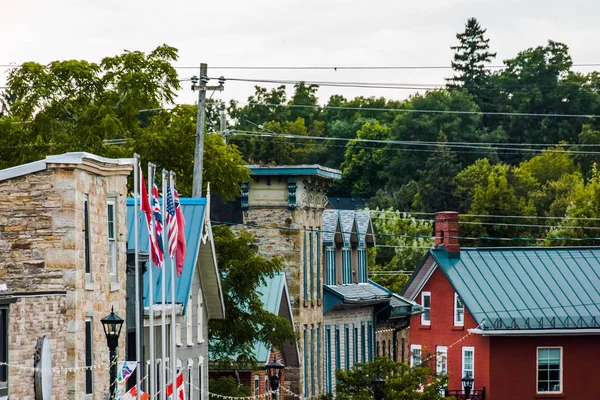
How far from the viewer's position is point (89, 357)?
3253 centimetres

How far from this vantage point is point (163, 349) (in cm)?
3744

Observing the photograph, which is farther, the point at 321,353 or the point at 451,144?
the point at 451,144

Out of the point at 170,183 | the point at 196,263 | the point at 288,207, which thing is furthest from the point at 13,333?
the point at 288,207

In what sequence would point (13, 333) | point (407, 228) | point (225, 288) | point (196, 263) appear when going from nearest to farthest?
point (13, 333)
point (196, 263)
point (225, 288)
point (407, 228)

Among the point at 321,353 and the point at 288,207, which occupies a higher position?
the point at 288,207

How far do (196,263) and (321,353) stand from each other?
17.5m

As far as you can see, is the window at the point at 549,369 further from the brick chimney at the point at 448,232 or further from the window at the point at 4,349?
the window at the point at 4,349

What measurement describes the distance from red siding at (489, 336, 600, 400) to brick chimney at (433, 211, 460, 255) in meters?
5.79

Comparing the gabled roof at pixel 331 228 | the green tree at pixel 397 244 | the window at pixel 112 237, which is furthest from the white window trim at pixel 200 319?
the green tree at pixel 397 244

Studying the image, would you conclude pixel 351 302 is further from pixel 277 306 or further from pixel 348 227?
pixel 277 306

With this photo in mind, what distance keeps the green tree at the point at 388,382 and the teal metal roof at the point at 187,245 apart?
8296 mm

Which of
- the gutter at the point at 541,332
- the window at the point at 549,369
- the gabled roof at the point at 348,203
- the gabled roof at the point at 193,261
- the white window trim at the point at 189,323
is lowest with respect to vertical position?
the window at the point at 549,369

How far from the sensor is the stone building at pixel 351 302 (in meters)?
62.1

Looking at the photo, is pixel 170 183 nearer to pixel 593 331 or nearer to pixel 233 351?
pixel 233 351
